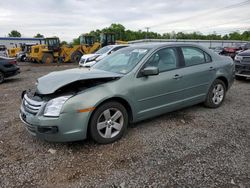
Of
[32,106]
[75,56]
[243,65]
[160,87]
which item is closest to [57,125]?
[32,106]

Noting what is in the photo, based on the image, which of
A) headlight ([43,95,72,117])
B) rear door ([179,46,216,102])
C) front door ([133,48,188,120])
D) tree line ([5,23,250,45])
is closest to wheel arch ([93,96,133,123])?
front door ([133,48,188,120])

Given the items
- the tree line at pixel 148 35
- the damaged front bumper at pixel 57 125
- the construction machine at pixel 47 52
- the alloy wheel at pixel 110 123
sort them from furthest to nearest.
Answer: the tree line at pixel 148 35 → the construction machine at pixel 47 52 → the alloy wheel at pixel 110 123 → the damaged front bumper at pixel 57 125

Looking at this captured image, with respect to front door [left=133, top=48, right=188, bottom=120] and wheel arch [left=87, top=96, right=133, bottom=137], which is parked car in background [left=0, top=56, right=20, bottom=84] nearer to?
wheel arch [left=87, top=96, right=133, bottom=137]

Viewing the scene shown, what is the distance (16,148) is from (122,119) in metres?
1.74

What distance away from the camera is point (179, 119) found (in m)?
4.25

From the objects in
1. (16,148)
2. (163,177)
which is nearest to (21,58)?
(16,148)

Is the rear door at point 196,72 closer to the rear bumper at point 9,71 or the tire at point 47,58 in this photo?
the rear bumper at point 9,71

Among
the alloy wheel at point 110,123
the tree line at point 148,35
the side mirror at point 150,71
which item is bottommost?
the alloy wheel at point 110,123

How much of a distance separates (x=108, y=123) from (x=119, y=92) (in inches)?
20.5

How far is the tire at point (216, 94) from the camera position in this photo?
15.3 ft

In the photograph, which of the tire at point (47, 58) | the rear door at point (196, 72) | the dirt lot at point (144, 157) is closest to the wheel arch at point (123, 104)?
the dirt lot at point (144, 157)

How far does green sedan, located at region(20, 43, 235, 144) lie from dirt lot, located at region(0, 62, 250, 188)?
31 cm

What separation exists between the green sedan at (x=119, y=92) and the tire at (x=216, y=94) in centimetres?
3

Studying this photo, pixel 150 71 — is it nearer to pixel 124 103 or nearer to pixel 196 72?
pixel 124 103
